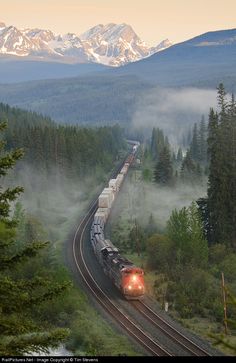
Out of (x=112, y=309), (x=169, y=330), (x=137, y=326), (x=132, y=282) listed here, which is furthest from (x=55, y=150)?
(x=169, y=330)

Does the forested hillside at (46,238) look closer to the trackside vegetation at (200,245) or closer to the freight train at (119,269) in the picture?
the freight train at (119,269)

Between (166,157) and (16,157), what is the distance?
8974 cm

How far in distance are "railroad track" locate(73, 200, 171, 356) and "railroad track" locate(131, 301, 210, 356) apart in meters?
1.60

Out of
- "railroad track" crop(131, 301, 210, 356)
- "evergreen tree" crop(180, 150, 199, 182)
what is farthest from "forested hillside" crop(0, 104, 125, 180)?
"railroad track" crop(131, 301, 210, 356)

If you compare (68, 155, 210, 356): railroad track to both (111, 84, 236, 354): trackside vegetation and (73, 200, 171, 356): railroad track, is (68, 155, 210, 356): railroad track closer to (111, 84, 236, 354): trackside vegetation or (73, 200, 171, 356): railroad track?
(73, 200, 171, 356): railroad track

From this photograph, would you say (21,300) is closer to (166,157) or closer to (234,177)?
(234,177)

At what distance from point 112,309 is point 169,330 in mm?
7467

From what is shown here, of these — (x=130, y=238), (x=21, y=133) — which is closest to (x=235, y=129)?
(x=130, y=238)

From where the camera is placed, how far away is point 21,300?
16016 mm

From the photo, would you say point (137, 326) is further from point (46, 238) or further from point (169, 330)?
point (46, 238)

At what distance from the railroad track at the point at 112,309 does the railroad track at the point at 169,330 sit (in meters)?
1.60

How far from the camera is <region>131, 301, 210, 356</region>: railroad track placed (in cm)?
3731

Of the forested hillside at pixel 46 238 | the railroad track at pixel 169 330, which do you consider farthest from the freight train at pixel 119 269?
the forested hillside at pixel 46 238

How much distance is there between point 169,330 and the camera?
1645 inches
